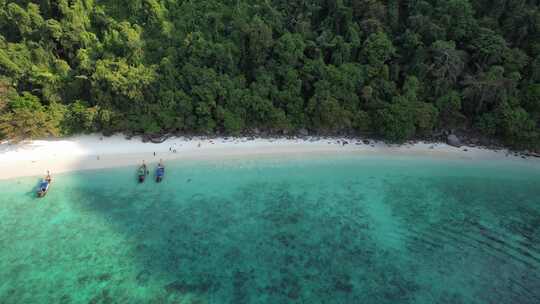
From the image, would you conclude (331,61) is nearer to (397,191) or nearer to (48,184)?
(397,191)

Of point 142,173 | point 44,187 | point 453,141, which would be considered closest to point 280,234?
point 142,173

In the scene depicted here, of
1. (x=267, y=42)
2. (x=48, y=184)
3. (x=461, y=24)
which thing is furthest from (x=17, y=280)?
(x=461, y=24)

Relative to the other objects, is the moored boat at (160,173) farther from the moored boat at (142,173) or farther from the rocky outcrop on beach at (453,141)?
the rocky outcrop on beach at (453,141)

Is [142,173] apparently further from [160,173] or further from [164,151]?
[164,151]

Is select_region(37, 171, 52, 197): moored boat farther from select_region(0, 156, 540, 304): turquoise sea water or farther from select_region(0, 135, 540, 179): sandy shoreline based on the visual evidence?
select_region(0, 135, 540, 179): sandy shoreline

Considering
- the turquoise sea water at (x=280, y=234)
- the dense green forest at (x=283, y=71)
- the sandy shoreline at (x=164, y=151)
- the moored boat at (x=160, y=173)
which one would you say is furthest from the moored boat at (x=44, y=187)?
the moored boat at (x=160, y=173)

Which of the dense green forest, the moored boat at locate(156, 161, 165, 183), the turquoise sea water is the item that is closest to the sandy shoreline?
the turquoise sea water

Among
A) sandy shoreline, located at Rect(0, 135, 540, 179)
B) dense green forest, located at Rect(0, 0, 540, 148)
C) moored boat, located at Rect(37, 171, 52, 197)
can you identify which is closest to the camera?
moored boat, located at Rect(37, 171, 52, 197)
